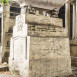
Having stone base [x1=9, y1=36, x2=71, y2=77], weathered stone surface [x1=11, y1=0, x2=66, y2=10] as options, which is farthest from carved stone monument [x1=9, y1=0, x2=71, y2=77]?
weathered stone surface [x1=11, y1=0, x2=66, y2=10]

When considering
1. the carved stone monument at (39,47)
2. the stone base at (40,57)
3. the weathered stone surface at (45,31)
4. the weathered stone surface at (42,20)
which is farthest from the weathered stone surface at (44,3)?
the stone base at (40,57)

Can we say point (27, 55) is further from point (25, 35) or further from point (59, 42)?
point (59, 42)

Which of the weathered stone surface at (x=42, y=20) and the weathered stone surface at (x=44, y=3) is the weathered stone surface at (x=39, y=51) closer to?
the weathered stone surface at (x=42, y=20)

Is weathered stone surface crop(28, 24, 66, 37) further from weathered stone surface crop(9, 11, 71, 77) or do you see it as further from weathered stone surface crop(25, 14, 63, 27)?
weathered stone surface crop(25, 14, 63, 27)

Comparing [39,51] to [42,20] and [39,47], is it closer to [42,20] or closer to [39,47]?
Result: [39,47]

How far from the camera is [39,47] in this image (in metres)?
4.41

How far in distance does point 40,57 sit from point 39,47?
1.20ft

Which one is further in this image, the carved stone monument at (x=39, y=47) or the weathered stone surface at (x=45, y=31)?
the weathered stone surface at (x=45, y=31)

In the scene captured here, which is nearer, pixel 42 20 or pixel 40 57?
pixel 40 57

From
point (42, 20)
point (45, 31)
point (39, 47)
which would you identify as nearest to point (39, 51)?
point (39, 47)

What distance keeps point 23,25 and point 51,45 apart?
132 centimetres

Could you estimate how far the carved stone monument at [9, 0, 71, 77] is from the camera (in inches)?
167

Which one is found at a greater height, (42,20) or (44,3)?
(44,3)

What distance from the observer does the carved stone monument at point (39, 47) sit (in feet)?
13.9
